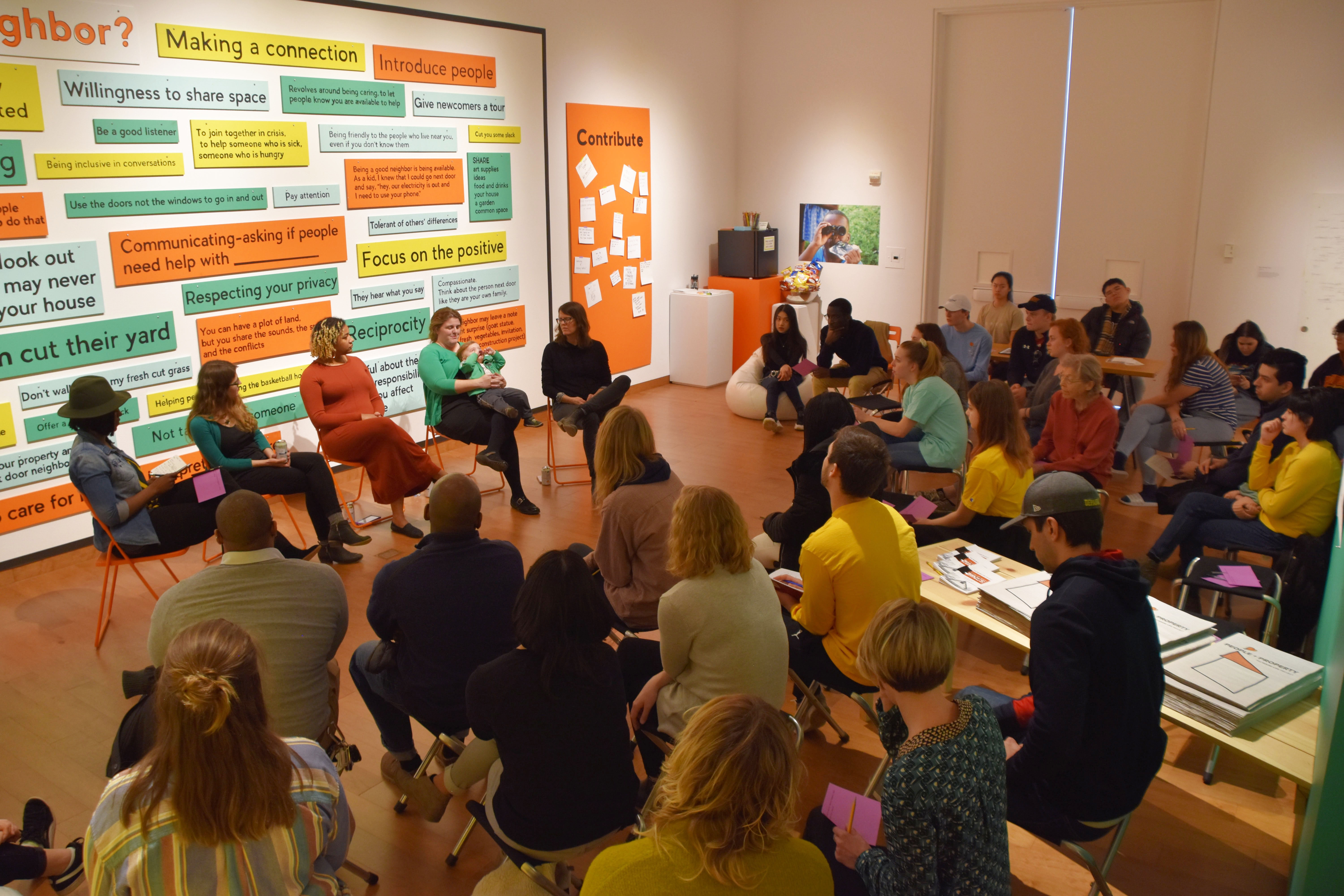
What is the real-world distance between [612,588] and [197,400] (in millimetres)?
2718

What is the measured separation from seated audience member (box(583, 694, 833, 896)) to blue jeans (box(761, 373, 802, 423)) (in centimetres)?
649

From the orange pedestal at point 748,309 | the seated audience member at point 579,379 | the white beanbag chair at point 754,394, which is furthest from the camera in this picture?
the orange pedestal at point 748,309

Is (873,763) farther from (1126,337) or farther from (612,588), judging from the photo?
(1126,337)

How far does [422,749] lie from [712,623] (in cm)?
151

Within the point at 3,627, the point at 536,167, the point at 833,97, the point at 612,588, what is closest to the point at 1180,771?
the point at 612,588

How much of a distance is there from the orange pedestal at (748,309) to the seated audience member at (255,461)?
5492mm

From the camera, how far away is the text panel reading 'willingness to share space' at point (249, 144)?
5.73 metres

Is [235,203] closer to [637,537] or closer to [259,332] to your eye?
[259,332]

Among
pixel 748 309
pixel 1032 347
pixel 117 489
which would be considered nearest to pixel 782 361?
pixel 748 309

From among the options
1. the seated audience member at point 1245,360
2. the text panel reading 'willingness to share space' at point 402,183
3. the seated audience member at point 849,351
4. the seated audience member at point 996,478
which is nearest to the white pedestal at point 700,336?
the seated audience member at point 849,351

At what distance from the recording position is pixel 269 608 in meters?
2.82

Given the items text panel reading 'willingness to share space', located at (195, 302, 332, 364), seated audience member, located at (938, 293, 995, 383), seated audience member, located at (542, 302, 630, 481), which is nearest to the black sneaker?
text panel reading 'willingness to share space', located at (195, 302, 332, 364)

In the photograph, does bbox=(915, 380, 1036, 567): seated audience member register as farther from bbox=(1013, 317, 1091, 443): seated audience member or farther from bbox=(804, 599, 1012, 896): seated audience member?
bbox=(1013, 317, 1091, 443): seated audience member

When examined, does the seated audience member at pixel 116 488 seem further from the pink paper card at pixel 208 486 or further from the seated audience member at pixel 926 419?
the seated audience member at pixel 926 419
